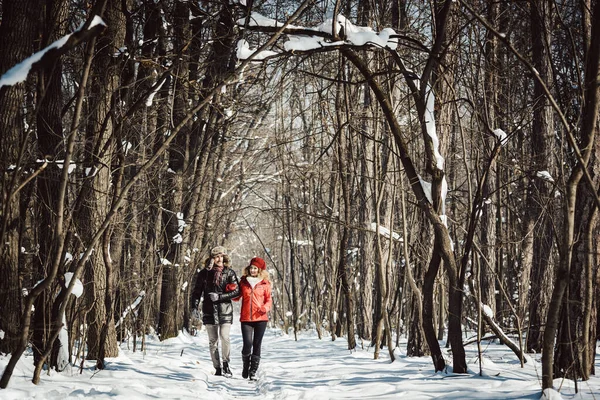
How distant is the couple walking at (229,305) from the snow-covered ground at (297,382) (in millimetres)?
379

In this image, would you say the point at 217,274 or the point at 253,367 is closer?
the point at 253,367

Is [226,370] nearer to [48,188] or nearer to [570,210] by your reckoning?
[48,188]

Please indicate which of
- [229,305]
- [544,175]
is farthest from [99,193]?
[544,175]

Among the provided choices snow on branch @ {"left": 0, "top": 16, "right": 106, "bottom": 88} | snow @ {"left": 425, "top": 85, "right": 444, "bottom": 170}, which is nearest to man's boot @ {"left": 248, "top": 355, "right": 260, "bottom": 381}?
snow @ {"left": 425, "top": 85, "right": 444, "bottom": 170}

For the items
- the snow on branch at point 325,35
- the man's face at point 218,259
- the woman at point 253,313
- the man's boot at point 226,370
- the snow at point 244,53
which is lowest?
the man's boot at point 226,370

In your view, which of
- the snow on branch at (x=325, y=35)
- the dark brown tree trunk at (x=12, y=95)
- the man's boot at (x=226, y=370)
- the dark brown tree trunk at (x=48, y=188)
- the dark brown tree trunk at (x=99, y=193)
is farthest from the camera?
the man's boot at (x=226, y=370)

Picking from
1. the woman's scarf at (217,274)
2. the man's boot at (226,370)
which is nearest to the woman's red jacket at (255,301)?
the woman's scarf at (217,274)

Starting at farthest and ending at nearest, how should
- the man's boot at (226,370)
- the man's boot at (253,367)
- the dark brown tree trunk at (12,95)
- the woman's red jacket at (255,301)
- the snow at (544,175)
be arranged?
the man's boot at (226,370) → the woman's red jacket at (255,301) → the man's boot at (253,367) → the snow at (544,175) → the dark brown tree trunk at (12,95)

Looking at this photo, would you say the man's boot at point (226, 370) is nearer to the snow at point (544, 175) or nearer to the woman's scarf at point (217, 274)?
the woman's scarf at point (217, 274)

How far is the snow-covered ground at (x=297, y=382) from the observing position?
5461 mm

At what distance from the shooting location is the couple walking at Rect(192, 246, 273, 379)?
29.4 feet

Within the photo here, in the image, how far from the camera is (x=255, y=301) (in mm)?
9008

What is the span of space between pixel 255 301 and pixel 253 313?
0.18 meters

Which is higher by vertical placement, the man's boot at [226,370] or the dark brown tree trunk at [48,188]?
the dark brown tree trunk at [48,188]
